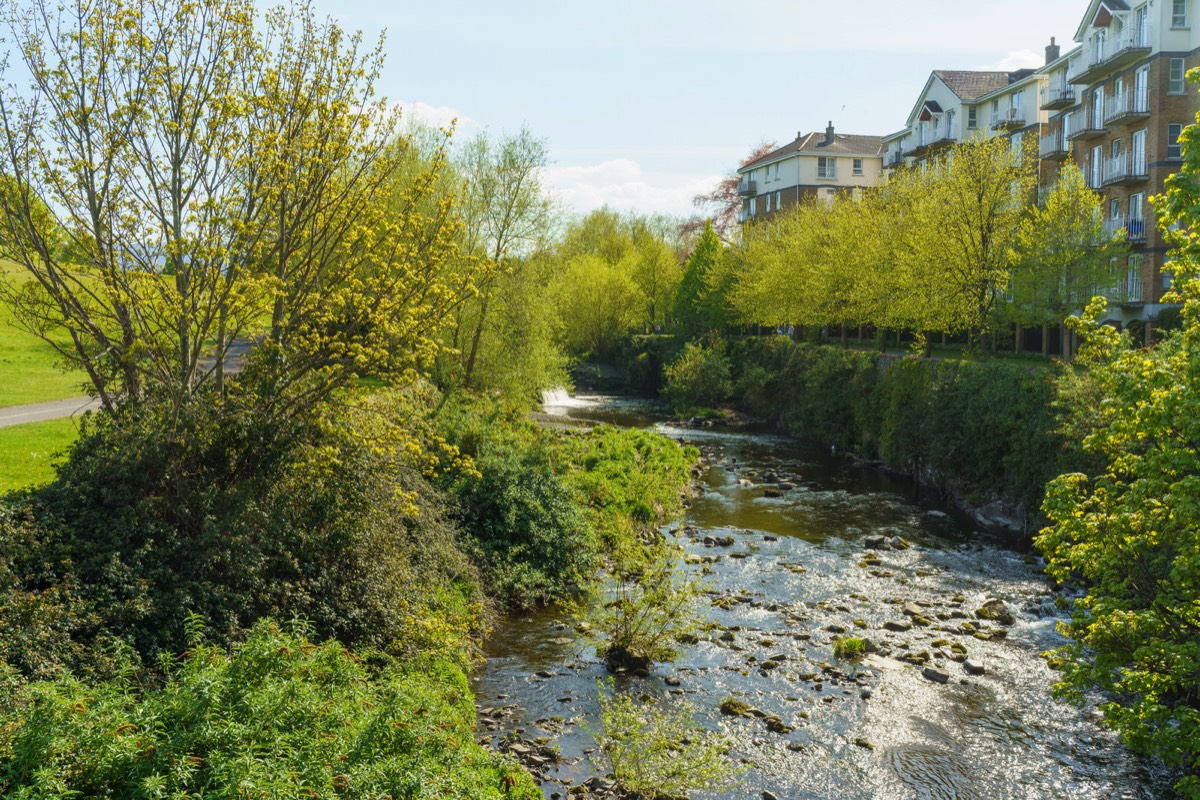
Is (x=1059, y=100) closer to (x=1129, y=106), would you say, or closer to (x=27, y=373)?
(x=1129, y=106)

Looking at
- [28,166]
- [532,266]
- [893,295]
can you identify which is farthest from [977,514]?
[28,166]

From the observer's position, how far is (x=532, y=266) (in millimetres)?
38562

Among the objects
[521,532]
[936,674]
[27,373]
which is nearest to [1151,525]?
[936,674]

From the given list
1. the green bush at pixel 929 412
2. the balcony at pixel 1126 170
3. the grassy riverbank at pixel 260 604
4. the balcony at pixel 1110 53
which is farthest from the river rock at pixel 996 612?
the balcony at pixel 1110 53

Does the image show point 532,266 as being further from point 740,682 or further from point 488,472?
point 740,682

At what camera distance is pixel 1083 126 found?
46.5m

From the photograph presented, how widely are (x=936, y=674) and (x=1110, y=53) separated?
126 ft

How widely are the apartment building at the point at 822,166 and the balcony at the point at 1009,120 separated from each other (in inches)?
747

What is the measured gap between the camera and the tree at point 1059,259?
3447 centimetres

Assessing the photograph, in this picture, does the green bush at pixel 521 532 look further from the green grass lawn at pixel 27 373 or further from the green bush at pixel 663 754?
the green grass lawn at pixel 27 373

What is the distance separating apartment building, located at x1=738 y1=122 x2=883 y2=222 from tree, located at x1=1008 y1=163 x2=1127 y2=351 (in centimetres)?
4251

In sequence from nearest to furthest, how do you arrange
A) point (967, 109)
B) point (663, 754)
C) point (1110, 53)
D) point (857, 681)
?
point (663, 754) → point (857, 681) → point (1110, 53) → point (967, 109)

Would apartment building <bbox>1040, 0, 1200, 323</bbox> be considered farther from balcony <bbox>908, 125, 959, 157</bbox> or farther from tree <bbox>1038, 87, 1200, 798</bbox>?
tree <bbox>1038, 87, 1200, 798</bbox>

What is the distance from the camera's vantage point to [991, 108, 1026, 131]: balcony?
56312 millimetres
